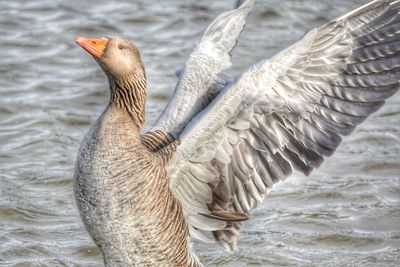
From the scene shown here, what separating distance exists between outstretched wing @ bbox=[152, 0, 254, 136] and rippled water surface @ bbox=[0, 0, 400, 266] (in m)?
1.81

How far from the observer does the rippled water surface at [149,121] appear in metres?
10.0

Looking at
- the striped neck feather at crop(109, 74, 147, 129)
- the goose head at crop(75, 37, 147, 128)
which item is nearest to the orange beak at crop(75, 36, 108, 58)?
the goose head at crop(75, 37, 147, 128)

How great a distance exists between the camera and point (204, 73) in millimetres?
8859

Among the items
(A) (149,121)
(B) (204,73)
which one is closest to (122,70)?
(B) (204,73)

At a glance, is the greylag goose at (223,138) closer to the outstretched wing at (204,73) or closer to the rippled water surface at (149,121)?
the outstretched wing at (204,73)

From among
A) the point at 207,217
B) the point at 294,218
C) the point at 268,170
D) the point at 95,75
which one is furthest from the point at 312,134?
the point at 95,75

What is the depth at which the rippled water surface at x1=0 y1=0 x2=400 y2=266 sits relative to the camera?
10.0m

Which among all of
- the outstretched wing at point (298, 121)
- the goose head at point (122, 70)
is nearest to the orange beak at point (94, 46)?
the goose head at point (122, 70)

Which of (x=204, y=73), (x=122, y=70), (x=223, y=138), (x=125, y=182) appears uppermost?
(x=122, y=70)

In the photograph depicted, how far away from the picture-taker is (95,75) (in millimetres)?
14383

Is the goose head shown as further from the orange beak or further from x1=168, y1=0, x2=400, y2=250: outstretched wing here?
x1=168, y1=0, x2=400, y2=250: outstretched wing

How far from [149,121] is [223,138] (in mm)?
4953

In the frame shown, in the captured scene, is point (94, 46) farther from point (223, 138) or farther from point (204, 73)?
point (204, 73)

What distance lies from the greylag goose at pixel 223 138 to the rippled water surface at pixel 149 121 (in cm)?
183
